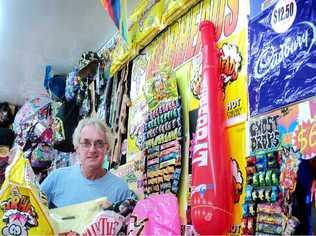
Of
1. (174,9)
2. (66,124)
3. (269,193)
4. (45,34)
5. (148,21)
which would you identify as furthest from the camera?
(66,124)

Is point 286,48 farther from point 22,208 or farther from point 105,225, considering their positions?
point 22,208

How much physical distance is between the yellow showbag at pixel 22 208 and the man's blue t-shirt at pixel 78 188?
230 millimetres

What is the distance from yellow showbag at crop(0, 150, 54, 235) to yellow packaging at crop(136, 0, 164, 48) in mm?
1115

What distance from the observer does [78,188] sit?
2.20 meters

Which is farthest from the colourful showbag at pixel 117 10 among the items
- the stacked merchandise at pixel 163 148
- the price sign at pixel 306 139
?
the price sign at pixel 306 139

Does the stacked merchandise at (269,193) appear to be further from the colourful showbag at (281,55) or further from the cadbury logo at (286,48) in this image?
the cadbury logo at (286,48)

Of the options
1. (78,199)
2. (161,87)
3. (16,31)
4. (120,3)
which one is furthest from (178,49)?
(16,31)

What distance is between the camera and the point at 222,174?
171 centimetres

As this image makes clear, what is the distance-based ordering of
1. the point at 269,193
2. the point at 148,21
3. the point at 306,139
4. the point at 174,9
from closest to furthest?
1. the point at 306,139
2. the point at 269,193
3. the point at 174,9
4. the point at 148,21

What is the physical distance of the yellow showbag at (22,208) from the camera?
184 cm

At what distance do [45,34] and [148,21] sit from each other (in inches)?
58.7

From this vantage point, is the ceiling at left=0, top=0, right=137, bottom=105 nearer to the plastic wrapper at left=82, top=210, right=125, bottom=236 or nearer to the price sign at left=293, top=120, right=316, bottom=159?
the plastic wrapper at left=82, top=210, right=125, bottom=236

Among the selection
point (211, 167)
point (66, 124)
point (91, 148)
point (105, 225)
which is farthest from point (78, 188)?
point (66, 124)

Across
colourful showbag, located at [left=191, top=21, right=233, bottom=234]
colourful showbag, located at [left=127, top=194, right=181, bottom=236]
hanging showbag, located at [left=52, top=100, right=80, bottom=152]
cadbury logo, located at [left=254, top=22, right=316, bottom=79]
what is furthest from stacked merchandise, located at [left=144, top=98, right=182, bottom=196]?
hanging showbag, located at [left=52, top=100, right=80, bottom=152]
